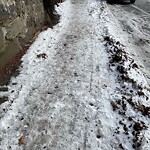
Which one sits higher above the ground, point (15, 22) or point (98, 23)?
point (15, 22)

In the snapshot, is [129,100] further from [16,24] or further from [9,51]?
[16,24]

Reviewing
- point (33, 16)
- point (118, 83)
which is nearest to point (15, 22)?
point (33, 16)

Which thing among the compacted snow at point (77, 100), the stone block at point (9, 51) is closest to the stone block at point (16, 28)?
the stone block at point (9, 51)

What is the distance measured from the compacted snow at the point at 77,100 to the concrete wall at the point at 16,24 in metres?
0.51

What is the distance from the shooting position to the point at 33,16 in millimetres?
10891

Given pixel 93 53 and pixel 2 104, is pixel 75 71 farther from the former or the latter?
pixel 2 104

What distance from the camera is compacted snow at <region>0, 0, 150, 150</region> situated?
538cm

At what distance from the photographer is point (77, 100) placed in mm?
6574

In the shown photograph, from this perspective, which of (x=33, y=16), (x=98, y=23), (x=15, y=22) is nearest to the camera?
(x=15, y=22)

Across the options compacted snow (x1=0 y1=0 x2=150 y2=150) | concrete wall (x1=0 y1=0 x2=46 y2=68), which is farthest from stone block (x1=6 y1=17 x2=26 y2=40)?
compacted snow (x1=0 y1=0 x2=150 y2=150)

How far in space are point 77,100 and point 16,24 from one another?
12.7 ft

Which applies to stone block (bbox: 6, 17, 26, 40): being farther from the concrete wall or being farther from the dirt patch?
the dirt patch

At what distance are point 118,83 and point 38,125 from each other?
255cm

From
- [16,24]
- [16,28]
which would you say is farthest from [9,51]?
[16,24]
